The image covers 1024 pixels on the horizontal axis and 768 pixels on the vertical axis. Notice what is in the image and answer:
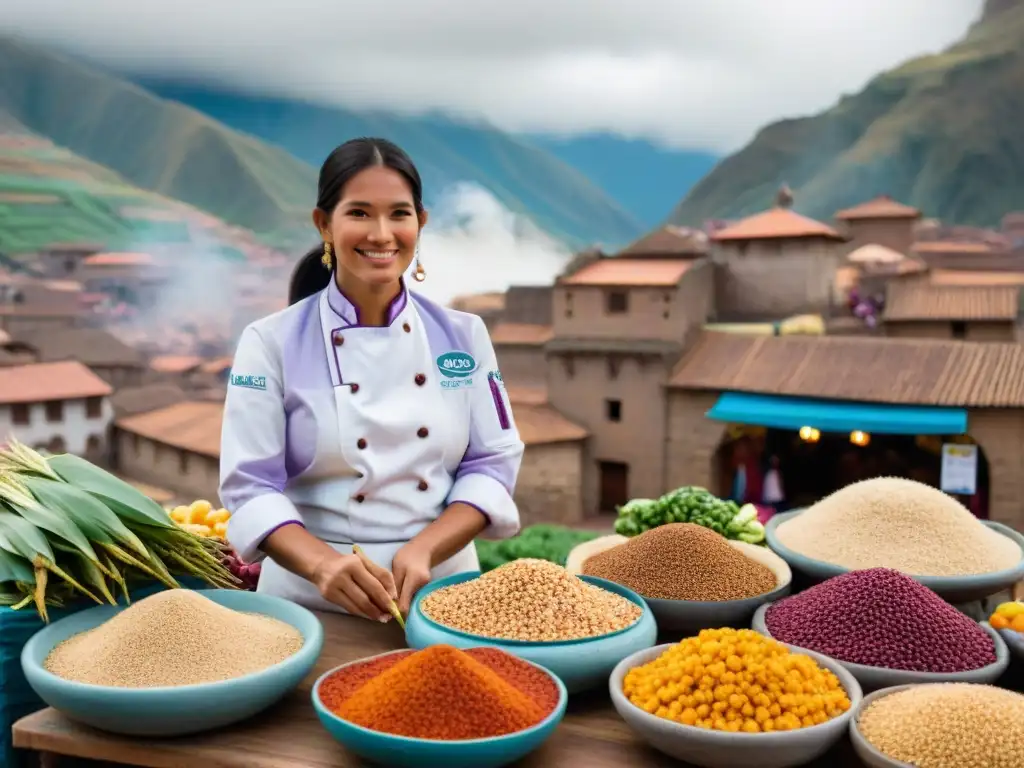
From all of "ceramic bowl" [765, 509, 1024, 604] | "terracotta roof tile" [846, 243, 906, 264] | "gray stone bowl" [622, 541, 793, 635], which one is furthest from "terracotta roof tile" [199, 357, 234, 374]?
"gray stone bowl" [622, 541, 793, 635]

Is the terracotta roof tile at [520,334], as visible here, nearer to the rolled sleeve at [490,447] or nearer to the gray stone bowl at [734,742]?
the rolled sleeve at [490,447]

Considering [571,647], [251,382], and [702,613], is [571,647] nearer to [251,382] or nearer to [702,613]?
[702,613]

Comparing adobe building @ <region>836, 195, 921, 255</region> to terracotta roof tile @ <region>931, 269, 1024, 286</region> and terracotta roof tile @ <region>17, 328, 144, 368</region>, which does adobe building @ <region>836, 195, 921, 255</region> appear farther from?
terracotta roof tile @ <region>17, 328, 144, 368</region>

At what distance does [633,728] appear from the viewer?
135 centimetres

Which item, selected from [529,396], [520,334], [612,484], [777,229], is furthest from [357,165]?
[520,334]

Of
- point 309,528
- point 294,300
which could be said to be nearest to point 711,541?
point 309,528

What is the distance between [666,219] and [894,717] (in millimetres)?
50864

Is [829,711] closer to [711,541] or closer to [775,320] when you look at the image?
[711,541]

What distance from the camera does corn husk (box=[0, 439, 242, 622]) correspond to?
1.66 metres

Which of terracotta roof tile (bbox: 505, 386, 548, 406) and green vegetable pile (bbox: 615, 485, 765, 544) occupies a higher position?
green vegetable pile (bbox: 615, 485, 765, 544)

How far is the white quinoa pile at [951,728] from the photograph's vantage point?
1265 millimetres

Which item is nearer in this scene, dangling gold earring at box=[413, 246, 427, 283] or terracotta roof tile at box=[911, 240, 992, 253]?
dangling gold earring at box=[413, 246, 427, 283]

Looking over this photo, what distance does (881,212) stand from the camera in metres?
28.0

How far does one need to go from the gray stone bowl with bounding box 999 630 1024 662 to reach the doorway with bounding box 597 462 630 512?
14.8 m
